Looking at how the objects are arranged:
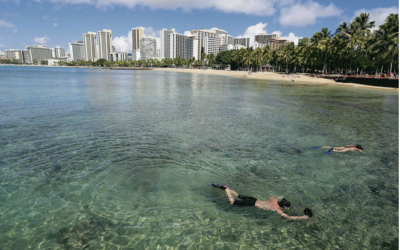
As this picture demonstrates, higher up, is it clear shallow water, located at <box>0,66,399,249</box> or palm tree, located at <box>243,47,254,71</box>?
palm tree, located at <box>243,47,254,71</box>

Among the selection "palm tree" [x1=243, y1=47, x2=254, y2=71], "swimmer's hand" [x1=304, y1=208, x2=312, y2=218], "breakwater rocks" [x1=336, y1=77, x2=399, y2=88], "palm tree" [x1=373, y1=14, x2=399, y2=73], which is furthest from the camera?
"palm tree" [x1=243, y1=47, x2=254, y2=71]

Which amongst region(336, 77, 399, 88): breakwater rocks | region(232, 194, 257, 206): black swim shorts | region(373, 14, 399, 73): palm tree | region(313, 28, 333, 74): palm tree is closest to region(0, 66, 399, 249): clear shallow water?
region(232, 194, 257, 206): black swim shorts

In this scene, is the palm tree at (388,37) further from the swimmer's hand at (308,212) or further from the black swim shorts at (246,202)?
the black swim shorts at (246,202)

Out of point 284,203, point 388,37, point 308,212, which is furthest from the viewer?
point 388,37

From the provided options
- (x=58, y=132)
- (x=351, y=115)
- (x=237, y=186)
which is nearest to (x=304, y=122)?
(x=351, y=115)

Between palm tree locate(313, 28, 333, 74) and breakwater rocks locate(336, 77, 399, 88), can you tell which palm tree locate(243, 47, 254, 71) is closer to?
palm tree locate(313, 28, 333, 74)

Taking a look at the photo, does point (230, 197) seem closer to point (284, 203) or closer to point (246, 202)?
point (246, 202)

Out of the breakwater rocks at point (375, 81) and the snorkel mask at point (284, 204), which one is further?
the breakwater rocks at point (375, 81)

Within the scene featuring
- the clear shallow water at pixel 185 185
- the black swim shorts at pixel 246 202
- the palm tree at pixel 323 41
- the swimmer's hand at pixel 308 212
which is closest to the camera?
the clear shallow water at pixel 185 185

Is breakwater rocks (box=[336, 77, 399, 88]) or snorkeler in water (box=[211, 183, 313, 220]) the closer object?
snorkeler in water (box=[211, 183, 313, 220])

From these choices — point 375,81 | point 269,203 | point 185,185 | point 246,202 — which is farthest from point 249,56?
point 246,202

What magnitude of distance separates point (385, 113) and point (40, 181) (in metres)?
31.0

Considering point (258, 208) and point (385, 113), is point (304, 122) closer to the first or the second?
point (385, 113)

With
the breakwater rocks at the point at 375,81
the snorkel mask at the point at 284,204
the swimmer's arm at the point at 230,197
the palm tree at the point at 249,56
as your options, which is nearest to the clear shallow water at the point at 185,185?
the swimmer's arm at the point at 230,197
